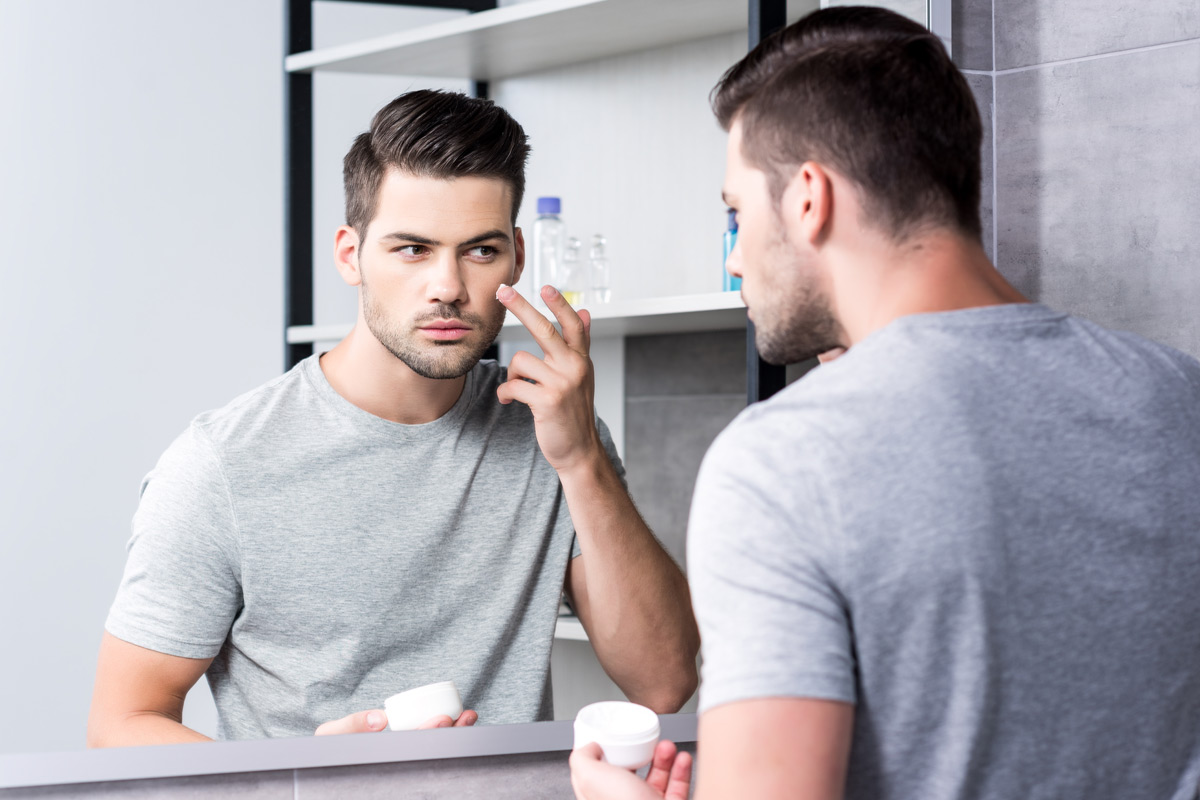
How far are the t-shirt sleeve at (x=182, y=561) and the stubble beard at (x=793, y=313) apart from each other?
60 cm

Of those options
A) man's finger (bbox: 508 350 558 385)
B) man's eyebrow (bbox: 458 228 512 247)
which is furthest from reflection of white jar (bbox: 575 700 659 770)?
man's eyebrow (bbox: 458 228 512 247)

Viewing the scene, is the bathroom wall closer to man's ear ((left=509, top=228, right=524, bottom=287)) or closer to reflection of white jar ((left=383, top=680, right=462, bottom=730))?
man's ear ((left=509, top=228, right=524, bottom=287))

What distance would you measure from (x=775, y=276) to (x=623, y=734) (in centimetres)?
33

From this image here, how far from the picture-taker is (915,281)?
615mm

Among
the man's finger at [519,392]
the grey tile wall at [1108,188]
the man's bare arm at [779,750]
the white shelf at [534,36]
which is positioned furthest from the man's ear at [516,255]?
the man's bare arm at [779,750]

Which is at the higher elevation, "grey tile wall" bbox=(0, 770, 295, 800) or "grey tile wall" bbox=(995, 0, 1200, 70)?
"grey tile wall" bbox=(995, 0, 1200, 70)

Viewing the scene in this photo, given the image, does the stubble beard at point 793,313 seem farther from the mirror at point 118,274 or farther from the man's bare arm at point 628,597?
the mirror at point 118,274

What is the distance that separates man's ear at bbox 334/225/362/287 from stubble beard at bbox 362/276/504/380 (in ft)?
0.13

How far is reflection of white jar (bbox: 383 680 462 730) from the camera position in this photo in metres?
0.96

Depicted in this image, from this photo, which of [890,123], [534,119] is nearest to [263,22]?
[534,119]

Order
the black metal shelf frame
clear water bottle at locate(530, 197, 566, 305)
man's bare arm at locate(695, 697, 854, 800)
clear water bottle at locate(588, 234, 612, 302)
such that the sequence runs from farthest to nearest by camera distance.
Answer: clear water bottle at locate(588, 234, 612, 302) < clear water bottle at locate(530, 197, 566, 305) < the black metal shelf frame < man's bare arm at locate(695, 697, 854, 800)

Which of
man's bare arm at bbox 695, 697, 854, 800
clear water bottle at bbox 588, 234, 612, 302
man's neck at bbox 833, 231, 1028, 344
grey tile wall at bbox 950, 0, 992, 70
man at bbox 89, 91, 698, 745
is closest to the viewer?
man's bare arm at bbox 695, 697, 854, 800

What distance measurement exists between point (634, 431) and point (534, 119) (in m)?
0.49

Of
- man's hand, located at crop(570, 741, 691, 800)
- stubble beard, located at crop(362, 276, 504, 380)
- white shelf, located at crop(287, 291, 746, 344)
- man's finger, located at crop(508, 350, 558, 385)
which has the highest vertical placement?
white shelf, located at crop(287, 291, 746, 344)
